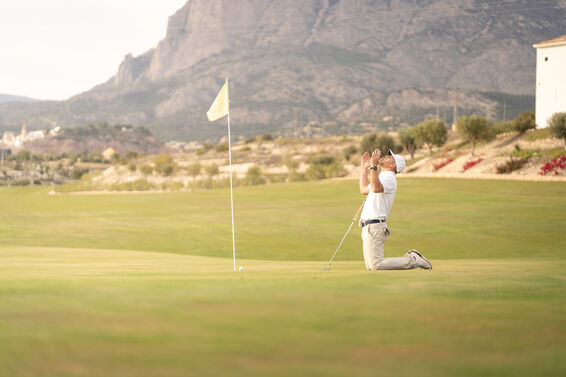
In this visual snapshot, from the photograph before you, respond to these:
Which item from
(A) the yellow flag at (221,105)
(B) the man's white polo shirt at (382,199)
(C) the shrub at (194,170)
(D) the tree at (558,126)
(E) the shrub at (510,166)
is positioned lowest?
(C) the shrub at (194,170)

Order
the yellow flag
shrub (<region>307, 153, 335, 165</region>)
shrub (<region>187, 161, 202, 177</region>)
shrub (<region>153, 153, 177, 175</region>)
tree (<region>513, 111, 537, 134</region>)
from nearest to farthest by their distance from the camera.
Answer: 1. the yellow flag
2. tree (<region>513, 111, 537, 134</region>)
3. shrub (<region>307, 153, 335, 165</region>)
4. shrub (<region>187, 161, 202, 177</region>)
5. shrub (<region>153, 153, 177, 175</region>)

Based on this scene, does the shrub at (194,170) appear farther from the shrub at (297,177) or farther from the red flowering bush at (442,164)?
the red flowering bush at (442,164)

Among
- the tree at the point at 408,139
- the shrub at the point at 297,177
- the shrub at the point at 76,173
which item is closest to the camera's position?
the tree at the point at 408,139

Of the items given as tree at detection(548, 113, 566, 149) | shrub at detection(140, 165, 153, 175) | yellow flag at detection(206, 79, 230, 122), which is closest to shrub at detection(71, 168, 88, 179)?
shrub at detection(140, 165, 153, 175)

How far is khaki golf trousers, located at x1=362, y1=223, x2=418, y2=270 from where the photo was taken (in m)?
10.4

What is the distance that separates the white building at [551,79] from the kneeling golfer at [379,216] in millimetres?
57601

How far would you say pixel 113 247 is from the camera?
21.6 m

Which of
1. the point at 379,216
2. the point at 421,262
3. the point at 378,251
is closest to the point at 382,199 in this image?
the point at 379,216

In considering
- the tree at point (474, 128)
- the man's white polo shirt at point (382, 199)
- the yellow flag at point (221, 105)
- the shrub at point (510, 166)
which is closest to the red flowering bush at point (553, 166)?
the shrub at point (510, 166)

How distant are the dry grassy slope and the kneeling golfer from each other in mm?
39499

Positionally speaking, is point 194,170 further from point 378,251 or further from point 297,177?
point 378,251

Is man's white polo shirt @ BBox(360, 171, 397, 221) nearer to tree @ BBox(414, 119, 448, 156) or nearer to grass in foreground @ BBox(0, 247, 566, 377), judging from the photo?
grass in foreground @ BBox(0, 247, 566, 377)

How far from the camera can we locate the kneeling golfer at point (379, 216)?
34.1 ft

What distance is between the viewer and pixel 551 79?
6316cm
